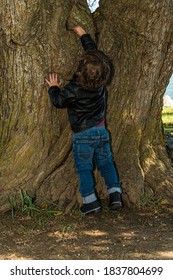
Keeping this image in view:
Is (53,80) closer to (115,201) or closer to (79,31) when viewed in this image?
(79,31)

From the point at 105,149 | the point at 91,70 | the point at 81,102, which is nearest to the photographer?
the point at 91,70

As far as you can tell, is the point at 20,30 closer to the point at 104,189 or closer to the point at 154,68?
the point at 154,68

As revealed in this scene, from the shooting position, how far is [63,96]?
17.3 feet

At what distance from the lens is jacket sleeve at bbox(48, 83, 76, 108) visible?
5.28 meters

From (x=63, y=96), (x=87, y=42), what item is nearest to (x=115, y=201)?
(x=63, y=96)

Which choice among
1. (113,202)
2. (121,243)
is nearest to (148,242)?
(121,243)

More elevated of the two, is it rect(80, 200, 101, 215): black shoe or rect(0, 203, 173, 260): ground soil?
rect(80, 200, 101, 215): black shoe

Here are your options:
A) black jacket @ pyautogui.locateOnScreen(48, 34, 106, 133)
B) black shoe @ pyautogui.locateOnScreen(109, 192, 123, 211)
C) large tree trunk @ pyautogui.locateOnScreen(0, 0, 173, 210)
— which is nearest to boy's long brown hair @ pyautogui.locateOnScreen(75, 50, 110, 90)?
black jacket @ pyautogui.locateOnScreen(48, 34, 106, 133)

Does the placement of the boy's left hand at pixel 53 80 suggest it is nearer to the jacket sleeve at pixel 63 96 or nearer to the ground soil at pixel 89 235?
the jacket sleeve at pixel 63 96

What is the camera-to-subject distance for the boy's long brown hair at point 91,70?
5133 millimetres

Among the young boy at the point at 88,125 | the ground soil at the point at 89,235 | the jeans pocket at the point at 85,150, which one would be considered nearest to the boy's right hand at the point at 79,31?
the young boy at the point at 88,125

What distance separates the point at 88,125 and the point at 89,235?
1177 mm

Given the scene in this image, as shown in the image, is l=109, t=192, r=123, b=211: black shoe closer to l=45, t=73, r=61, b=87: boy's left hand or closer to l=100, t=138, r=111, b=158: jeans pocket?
l=100, t=138, r=111, b=158: jeans pocket

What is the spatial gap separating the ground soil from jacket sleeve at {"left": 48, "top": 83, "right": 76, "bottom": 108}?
1.26 meters
